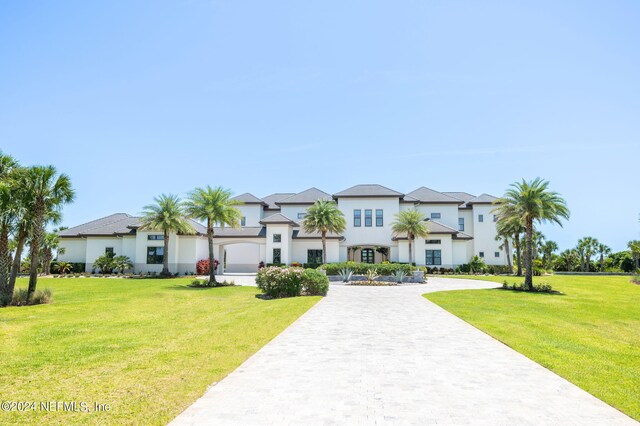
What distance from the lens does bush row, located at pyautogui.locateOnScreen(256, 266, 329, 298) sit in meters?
23.0

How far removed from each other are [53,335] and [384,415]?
1083 centimetres

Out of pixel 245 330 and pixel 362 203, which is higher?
pixel 362 203

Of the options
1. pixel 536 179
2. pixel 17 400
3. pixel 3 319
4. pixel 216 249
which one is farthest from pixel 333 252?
pixel 17 400

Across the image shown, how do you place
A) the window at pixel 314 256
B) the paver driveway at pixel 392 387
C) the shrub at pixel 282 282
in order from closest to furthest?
the paver driveway at pixel 392 387 → the shrub at pixel 282 282 → the window at pixel 314 256

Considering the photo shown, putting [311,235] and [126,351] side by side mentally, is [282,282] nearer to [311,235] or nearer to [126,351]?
[126,351]

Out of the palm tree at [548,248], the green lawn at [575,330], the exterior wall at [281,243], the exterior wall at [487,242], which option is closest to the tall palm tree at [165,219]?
the exterior wall at [281,243]

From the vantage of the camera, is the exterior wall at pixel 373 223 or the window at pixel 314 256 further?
the exterior wall at pixel 373 223

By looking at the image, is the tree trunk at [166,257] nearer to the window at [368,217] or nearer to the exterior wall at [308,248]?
the exterior wall at [308,248]

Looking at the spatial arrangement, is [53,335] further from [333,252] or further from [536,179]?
[333,252]

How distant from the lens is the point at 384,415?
5797 millimetres

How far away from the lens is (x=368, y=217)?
50.7 meters

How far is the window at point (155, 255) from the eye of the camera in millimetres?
44156

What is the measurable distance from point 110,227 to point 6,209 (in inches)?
1179

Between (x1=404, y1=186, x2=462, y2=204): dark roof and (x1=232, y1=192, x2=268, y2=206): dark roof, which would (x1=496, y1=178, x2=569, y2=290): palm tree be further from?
(x1=232, y1=192, x2=268, y2=206): dark roof
